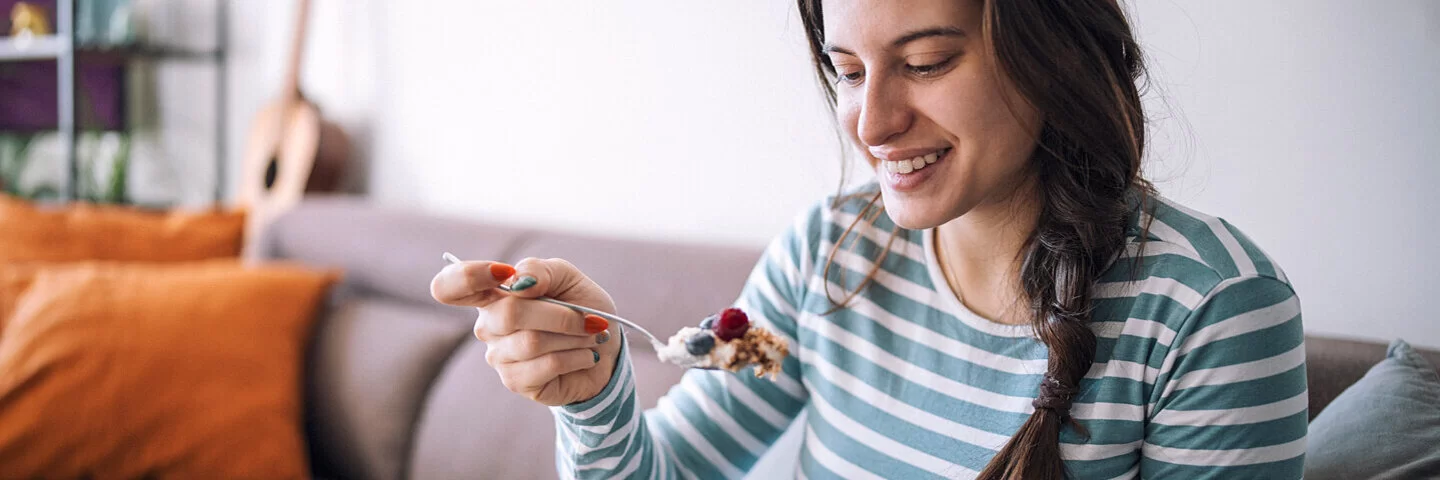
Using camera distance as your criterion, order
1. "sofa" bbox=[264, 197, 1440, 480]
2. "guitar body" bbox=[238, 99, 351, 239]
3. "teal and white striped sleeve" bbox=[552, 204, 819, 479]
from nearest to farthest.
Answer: "teal and white striped sleeve" bbox=[552, 204, 819, 479] → "sofa" bbox=[264, 197, 1440, 480] → "guitar body" bbox=[238, 99, 351, 239]

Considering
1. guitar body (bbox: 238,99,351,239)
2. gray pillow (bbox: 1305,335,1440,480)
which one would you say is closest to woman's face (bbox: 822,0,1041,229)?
gray pillow (bbox: 1305,335,1440,480)

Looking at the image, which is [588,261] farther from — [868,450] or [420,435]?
[868,450]

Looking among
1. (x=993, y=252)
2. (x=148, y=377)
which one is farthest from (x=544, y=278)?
(x=148, y=377)

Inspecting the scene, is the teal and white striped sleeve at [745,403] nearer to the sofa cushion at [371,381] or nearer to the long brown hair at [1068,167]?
the long brown hair at [1068,167]

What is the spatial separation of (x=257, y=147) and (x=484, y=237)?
113 centimetres

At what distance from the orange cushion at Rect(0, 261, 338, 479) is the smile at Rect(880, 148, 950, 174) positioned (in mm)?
1249

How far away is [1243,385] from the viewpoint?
2.45 feet

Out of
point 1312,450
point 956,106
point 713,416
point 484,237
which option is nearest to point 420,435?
point 484,237

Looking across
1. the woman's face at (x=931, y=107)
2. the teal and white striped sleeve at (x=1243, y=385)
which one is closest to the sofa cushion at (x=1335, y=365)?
the teal and white striped sleeve at (x=1243, y=385)

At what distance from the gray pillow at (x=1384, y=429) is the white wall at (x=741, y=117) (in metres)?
0.14

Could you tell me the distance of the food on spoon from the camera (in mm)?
867

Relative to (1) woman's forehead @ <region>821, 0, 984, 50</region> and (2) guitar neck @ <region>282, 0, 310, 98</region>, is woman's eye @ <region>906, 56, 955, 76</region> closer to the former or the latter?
(1) woman's forehead @ <region>821, 0, 984, 50</region>

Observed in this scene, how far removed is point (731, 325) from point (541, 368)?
179 millimetres

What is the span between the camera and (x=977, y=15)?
771mm
